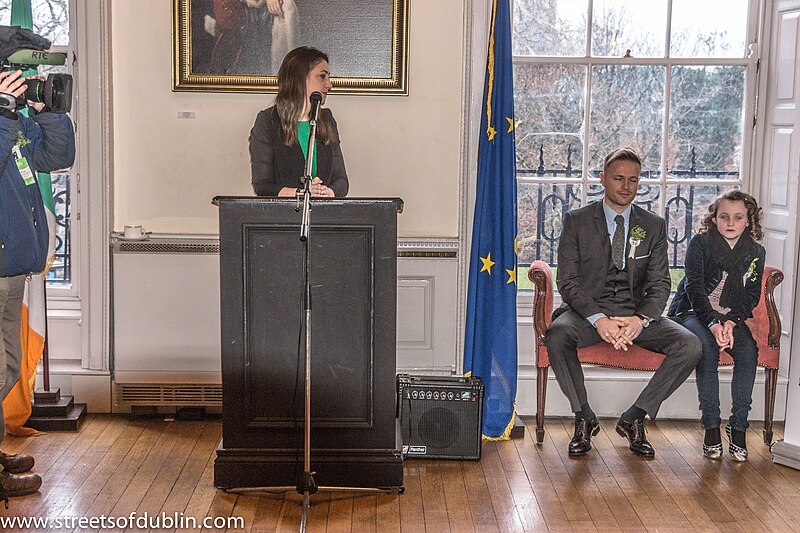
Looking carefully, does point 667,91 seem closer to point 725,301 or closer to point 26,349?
point 725,301

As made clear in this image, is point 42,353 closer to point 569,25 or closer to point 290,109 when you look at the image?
point 290,109

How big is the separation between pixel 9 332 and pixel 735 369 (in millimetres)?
3116

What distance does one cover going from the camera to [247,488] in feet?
12.8

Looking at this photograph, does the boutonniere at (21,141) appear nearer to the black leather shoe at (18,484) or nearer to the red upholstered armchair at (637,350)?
the black leather shoe at (18,484)

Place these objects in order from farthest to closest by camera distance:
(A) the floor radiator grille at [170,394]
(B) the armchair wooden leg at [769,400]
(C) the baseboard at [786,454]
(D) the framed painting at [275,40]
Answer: (A) the floor radiator grille at [170,394] → (D) the framed painting at [275,40] → (B) the armchair wooden leg at [769,400] → (C) the baseboard at [786,454]

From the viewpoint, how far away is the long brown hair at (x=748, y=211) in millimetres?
4672

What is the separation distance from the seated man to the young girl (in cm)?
12

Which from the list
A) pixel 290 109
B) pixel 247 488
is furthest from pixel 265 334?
pixel 290 109

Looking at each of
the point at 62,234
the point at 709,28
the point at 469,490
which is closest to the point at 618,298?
the point at 469,490

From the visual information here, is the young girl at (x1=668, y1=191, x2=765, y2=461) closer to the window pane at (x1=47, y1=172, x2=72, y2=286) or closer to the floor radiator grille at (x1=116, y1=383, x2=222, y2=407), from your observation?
the floor radiator grille at (x1=116, y1=383, x2=222, y2=407)

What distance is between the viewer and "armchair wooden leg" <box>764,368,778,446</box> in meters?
4.73

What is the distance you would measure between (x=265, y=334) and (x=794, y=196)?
2.78 metres

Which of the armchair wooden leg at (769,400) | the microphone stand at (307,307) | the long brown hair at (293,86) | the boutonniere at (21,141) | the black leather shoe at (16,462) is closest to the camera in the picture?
the microphone stand at (307,307)

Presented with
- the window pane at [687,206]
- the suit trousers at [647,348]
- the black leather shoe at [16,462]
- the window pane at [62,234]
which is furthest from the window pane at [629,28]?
the black leather shoe at [16,462]
